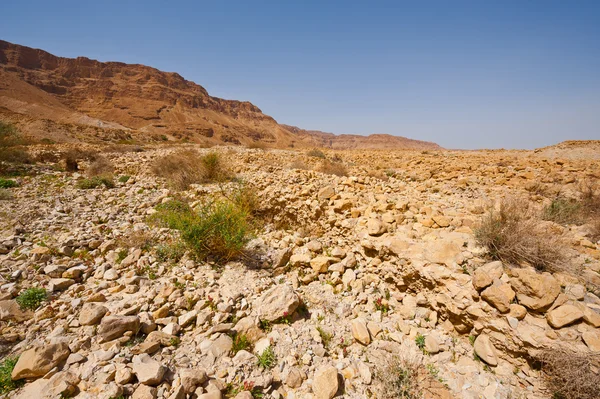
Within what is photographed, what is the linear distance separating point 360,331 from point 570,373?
1.70m

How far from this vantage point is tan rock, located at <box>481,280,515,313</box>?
8.06 ft

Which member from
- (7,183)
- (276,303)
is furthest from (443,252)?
(7,183)

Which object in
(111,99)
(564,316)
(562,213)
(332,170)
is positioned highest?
(111,99)

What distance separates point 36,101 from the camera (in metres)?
43.8

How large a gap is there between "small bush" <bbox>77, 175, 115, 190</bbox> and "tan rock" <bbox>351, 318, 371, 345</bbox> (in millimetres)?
8022

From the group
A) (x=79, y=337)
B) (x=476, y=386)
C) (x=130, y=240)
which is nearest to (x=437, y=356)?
(x=476, y=386)

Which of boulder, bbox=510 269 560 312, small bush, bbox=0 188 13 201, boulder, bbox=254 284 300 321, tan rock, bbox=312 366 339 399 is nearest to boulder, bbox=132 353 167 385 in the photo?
boulder, bbox=254 284 300 321

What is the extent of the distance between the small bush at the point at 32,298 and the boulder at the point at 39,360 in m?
0.97

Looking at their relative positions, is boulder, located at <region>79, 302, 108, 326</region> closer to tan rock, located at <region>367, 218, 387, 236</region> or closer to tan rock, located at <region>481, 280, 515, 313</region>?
tan rock, located at <region>367, 218, 387, 236</region>

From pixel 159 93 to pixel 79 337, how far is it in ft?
240

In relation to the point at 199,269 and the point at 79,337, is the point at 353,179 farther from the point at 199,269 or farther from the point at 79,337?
the point at 79,337

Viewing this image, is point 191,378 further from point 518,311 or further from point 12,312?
point 518,311

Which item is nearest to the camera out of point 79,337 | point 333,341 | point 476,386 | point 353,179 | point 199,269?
point 476,386

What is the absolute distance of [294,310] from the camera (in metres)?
2.98
